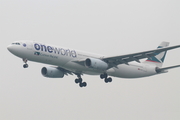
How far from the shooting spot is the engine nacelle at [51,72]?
175ft

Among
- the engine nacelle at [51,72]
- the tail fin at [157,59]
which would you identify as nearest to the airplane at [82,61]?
the engine nacelle at [51,72]

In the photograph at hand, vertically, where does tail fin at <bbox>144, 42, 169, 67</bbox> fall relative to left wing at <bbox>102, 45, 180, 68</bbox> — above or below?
above

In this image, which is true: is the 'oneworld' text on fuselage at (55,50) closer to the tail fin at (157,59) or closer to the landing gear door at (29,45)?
the landing gear door at (29,45)

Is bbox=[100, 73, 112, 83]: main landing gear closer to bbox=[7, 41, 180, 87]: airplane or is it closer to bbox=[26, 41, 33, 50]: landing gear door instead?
bbox=[7, 41, 180, 87]: airplane

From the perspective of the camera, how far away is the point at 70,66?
4812 centimetres

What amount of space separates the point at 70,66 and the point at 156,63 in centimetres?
1637

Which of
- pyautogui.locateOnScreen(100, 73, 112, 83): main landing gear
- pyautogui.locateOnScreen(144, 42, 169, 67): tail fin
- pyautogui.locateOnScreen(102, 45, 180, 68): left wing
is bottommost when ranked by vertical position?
pyautogui.locateOnScreen(100, 73, 112, 83): main landing gear

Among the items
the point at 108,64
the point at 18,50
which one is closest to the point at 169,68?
the point at 108,64

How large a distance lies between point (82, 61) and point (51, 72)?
271 inches

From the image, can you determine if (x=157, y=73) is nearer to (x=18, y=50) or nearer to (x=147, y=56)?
(x=147, y=56)

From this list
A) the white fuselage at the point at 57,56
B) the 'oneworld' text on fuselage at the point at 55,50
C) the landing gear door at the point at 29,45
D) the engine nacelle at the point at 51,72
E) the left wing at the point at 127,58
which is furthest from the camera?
the engine nacelle at the point at 51,72

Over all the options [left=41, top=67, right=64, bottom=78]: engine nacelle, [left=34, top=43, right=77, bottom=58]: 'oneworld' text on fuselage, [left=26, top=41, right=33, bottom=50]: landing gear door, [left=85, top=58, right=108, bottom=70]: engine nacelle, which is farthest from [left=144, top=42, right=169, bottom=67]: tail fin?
[left=26, top=41, right=33, bottom=50]: landing gear door

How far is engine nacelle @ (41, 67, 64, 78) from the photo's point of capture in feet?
175

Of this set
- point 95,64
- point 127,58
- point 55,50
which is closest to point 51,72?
point 55,50
